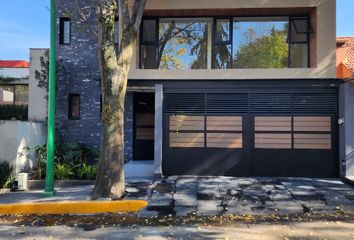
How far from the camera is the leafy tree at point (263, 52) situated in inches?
531

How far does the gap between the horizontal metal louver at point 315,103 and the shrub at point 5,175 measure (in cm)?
895

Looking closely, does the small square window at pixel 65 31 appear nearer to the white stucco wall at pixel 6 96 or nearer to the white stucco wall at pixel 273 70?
the white stucco wall at pixel 273 70

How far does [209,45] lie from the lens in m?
13.6

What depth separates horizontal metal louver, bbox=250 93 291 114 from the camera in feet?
42.7

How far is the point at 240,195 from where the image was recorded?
34.2 feet

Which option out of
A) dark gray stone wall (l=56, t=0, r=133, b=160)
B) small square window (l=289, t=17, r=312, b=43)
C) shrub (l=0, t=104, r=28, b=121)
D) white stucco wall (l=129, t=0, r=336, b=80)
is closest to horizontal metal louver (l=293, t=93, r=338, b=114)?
white stucco wall (l=129, t=0, r=336, b=80)

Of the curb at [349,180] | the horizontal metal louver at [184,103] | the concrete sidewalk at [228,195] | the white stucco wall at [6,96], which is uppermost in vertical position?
the white stucco wall at [6,96]

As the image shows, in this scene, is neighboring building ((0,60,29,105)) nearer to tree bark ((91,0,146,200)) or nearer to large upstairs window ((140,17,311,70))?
large upstairs window ((140,17,311,70))

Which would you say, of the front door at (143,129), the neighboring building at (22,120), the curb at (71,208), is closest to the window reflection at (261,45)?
the front door at (143,129)

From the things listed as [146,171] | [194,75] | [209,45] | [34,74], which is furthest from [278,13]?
A: [34,74]

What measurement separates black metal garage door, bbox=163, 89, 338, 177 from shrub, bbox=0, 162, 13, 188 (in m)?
4.68

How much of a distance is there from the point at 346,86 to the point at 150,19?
264 inches

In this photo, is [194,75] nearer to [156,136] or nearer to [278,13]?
[156,136]

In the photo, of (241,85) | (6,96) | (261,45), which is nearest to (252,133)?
(241,85)
